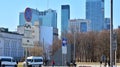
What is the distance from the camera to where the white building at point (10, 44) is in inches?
5689

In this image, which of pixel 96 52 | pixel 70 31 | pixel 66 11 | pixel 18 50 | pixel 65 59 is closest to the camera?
pixel 65 59

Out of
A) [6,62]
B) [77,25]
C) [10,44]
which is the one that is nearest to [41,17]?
[6,62]

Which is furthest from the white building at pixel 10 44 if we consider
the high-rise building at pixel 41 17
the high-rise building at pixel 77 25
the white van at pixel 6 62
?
the white van at pixel 6 62

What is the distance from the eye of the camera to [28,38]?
24031mm

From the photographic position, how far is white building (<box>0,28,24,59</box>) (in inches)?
5689

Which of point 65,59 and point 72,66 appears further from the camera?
point 72,66

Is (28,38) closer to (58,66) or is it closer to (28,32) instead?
(28,32)

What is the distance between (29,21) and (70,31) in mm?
95309

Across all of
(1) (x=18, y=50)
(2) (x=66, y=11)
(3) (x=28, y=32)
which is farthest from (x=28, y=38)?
(2) (x=66, y=11)

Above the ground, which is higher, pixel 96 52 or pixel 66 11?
pixel 66 11

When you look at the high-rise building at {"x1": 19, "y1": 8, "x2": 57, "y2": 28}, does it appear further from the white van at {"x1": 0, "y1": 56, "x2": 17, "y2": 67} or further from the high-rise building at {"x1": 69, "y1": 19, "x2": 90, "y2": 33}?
the high-rise building at {"x1": 69, "y1": 19, "x2": 90, "y2": 33}

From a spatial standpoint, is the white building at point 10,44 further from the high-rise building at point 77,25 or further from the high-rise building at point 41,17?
the high-rise building at point 41,17

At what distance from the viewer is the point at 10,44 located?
153m

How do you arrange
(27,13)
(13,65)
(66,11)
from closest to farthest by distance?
(27,13)
(13,65)
(66,11)
